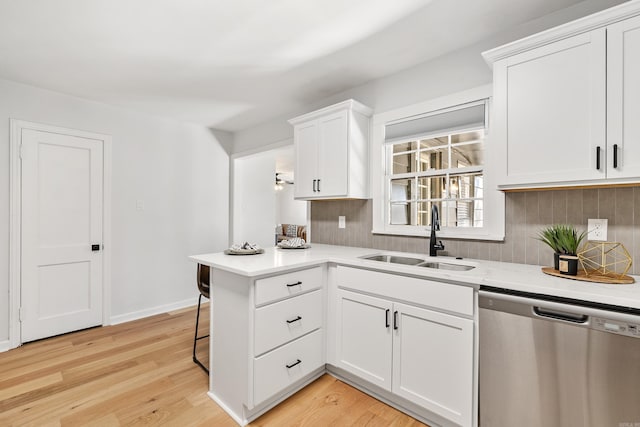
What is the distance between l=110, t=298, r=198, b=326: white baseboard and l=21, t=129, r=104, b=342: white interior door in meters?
0.18

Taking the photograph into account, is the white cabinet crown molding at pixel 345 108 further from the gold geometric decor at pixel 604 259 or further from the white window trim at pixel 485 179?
the gold geometric decor at pixel 604 259

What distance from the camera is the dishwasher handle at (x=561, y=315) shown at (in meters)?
1.24

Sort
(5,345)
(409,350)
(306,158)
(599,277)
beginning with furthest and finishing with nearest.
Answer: (306,158) → (5,345) → (409,350) → (599,277)

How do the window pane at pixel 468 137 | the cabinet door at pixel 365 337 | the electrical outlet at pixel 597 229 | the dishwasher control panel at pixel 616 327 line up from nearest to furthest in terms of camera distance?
the dishwasher control panel at pixel 616 327
the electrical outlet at pixel 597 229
the cabinet door at pixel 365 337
the window pane at pixel 468 137

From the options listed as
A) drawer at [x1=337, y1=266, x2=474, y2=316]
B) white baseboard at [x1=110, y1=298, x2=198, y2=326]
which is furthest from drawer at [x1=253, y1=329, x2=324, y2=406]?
white baseboard at [x1=110, y1=298, x2=198, y2=326]

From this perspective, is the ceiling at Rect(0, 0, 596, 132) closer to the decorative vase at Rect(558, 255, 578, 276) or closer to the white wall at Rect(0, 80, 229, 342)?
the white wall at Rect(0, 80, 229, 342)

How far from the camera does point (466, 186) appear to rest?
2.24 metres

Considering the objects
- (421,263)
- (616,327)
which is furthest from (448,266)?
(616,327)

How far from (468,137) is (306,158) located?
138 centimetres

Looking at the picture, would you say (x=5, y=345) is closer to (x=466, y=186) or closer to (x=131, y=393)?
(x=131, y=393)

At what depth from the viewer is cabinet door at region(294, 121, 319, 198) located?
2762mm

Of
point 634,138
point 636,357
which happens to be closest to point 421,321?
point 636,357

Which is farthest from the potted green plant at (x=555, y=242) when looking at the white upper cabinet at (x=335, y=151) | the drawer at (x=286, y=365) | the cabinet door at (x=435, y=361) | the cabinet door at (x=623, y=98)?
the drawer at (x=286, y=365)

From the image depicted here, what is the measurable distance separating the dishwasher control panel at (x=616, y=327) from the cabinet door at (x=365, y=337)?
3.13ft
